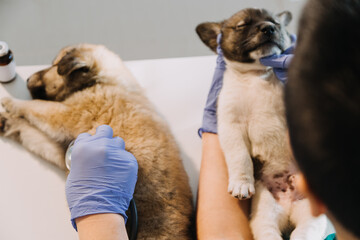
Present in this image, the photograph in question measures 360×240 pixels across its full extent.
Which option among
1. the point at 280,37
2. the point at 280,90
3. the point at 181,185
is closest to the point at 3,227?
the point at 181,185

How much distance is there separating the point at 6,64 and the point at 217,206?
1243 millimetres

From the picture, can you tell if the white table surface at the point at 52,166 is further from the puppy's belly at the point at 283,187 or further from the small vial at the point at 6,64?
the puppy's belly at the point at 283,187

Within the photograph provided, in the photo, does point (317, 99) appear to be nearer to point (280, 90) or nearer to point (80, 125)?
point (280, 90)

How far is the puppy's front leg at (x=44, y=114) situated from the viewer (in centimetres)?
169

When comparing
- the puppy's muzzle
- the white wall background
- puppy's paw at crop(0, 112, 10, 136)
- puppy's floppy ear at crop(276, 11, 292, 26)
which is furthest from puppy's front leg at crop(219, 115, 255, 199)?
the white wall background

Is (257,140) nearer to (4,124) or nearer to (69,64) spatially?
(69,64)

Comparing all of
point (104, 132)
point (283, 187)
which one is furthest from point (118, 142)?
point (283, 187)

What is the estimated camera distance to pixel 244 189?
1408 mm

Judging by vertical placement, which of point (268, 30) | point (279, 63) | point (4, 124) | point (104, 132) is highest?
point (268, 30)

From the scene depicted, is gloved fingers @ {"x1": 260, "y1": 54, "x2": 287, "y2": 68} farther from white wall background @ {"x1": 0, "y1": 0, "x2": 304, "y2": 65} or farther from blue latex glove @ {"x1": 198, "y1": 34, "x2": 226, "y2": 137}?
white wall background @ {"x1": 0, "y1": 0, "x2": 304, "y2": 65}

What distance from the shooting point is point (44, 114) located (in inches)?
67.3

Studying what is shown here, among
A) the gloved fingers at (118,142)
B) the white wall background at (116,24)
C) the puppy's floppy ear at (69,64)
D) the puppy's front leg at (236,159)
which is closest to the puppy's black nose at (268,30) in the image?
the puppy's front leg at (236,159)

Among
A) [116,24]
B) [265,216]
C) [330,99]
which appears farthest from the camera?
[116,24]

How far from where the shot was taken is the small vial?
174 centimetres
